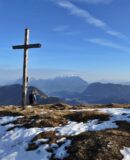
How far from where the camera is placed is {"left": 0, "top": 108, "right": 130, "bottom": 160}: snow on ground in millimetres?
20703

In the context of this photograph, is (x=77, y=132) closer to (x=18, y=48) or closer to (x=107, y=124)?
(x=107, y=124)

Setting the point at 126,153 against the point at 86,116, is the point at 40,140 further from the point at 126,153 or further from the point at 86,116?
the point at 86,116

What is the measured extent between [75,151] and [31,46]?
20.2 meters

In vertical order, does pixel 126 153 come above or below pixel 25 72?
below

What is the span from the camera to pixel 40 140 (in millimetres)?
22594

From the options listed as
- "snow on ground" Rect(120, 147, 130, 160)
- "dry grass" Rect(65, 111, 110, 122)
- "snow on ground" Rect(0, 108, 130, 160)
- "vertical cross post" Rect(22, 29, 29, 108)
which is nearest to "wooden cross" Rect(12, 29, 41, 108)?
"vertical cross post" Rect(22, 29, 29, 108)

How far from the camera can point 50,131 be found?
2405cm

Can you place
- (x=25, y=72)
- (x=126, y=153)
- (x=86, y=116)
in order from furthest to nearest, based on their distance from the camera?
1. (x=25, y=72)
2. (x=86, y=116)
3. (x=126, y=153)

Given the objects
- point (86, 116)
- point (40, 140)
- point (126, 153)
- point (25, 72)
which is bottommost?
point (126, 153)

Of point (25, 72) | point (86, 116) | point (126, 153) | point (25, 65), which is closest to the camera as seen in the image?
point (126, 153)

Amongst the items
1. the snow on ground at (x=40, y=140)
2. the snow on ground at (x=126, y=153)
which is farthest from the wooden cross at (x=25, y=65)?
the snow on ground at (x=126, y=153)

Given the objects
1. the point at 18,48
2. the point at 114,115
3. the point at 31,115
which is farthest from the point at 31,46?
the point at 114,115

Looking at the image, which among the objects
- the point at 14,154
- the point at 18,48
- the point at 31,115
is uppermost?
→ the point at 18,48

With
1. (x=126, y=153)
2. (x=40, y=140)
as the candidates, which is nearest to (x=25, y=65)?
(x=40, y=140)
